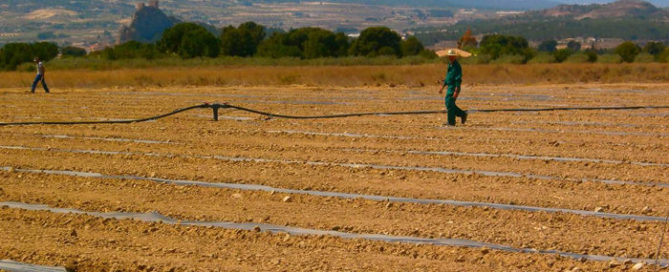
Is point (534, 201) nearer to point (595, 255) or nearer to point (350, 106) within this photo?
point (595, 255)

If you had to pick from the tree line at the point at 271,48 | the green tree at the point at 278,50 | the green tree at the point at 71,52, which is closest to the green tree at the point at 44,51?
the tree line at the point at 271,48

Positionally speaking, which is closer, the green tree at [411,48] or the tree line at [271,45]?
the tree line at [271,45]

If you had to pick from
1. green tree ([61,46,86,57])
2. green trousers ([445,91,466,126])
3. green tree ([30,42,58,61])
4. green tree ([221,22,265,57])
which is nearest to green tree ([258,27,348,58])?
green tree ([221,22,265,57])

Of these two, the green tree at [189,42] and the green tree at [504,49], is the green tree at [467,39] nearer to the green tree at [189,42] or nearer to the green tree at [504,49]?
the green tree at [504,49]

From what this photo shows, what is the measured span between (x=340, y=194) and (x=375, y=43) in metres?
50.0

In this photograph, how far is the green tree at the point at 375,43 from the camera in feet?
193

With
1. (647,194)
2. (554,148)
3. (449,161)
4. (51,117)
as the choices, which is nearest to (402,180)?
(449,161)

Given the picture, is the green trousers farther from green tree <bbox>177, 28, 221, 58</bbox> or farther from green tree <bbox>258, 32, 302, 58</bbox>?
green tree <bbox>177, 28, 221, 58</bbox>

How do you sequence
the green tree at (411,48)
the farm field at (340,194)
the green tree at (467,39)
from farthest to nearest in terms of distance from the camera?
the green tree at (467,39)
the green tree at (411,48)
the farm field at (340,194)

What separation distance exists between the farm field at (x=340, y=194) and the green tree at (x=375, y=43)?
1655 inches

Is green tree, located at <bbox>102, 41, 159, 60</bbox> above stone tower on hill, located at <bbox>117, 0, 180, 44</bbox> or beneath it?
above

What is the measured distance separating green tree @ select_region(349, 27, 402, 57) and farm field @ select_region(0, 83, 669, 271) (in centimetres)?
4205

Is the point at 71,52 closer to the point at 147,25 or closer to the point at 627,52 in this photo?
the point at 627,52

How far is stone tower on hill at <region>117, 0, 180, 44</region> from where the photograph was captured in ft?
464
